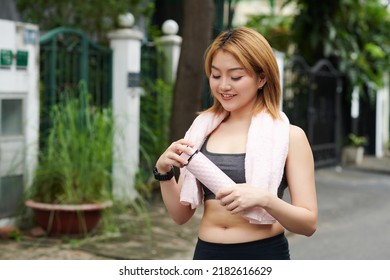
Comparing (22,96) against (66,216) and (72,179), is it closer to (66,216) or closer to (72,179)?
(72,179)

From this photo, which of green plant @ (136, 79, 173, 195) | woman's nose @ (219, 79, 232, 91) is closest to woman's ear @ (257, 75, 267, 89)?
woman's nose @ (219, 79, 232, 91)

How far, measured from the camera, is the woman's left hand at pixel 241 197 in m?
2.19

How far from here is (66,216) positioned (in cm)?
728

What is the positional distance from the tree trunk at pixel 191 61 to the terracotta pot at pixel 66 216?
7.84 ft

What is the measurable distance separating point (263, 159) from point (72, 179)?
5186mm

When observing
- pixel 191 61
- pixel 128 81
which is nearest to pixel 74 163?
pixel 128 81

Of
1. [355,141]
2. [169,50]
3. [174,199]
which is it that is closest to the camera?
[174,199]

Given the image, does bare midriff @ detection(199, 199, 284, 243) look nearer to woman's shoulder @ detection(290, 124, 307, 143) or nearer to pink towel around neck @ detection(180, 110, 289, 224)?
pink towel around neck @ detection(180, 110, 289, 224)

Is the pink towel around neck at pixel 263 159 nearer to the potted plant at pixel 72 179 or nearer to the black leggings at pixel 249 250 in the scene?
the black leggings at pixel 249 250

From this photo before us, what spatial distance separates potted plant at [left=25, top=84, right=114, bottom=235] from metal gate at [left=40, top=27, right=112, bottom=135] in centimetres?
93

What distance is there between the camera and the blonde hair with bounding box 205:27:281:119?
2.36 m

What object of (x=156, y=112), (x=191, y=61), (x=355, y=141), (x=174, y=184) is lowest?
(x=355, y=141)
